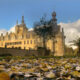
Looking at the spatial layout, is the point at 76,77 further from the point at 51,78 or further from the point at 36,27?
the point at 36,27

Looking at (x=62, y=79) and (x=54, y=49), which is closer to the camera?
(x=62, y=79)

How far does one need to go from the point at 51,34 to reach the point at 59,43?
17670 millimetres

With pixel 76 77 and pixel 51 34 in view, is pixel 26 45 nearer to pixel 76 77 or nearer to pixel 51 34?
pixel 51 34

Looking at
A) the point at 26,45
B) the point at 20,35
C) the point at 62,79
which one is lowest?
the point at 62,79

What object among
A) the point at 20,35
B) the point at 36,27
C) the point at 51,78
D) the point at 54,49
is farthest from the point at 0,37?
the point at 51,78

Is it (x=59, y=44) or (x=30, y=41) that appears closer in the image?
(x=30, y=41)

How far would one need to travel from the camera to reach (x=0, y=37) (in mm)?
66125

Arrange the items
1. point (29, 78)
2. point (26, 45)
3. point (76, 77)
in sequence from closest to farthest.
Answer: point (29, 78), point (76, 77), point (26, 45)

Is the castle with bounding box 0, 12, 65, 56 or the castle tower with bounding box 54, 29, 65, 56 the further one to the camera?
the castle tower with bounding box 54, 29, 65, 56

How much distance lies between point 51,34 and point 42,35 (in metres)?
2.58

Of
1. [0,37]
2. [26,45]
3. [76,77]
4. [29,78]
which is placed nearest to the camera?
[29,78]

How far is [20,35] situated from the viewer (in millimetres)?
61844

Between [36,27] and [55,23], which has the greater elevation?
[55,23]

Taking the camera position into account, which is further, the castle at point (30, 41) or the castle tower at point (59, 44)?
the castle tower at point (59, 44)
